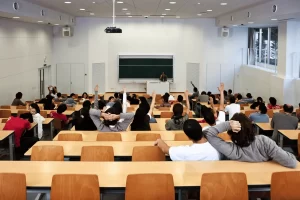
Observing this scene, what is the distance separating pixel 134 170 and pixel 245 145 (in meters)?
1.29

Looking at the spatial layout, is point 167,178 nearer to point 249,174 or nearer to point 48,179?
point 249,174

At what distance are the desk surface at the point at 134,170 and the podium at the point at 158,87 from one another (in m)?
16.6

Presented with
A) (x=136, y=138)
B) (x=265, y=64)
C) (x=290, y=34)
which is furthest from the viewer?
(x=265, y=64)

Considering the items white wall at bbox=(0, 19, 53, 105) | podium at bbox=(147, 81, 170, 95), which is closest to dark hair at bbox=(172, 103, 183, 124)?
white wall at bbox=(0, 19, 53, 105)

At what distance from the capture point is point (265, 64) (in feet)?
63.6

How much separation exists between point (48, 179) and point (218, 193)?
1.78m

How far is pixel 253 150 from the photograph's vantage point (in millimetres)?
4539

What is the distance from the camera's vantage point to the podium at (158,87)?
69.5 ft

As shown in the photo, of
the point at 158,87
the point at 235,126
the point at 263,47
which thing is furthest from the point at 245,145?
the point at 263,47

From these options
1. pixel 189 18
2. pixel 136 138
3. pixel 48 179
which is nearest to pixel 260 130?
pixel 136 138

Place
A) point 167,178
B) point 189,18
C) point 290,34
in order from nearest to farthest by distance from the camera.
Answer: point 167,178
point 290,34
point 189,18

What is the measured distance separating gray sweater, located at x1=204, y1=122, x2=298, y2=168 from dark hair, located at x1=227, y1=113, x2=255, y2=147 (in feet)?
0.24

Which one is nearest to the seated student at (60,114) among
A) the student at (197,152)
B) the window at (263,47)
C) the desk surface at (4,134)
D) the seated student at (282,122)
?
the desk surface at (4,134)

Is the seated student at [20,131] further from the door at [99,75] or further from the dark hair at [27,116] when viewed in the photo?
the door at [99,75]
